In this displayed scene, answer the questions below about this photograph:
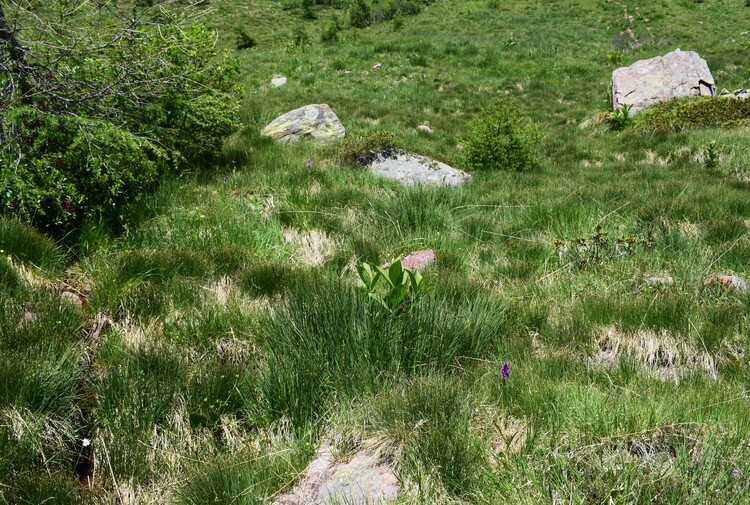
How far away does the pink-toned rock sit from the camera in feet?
13.4

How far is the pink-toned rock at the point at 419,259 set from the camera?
161 inches

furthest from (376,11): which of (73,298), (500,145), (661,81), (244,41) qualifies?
(73,298)

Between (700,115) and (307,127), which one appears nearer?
(307,127)

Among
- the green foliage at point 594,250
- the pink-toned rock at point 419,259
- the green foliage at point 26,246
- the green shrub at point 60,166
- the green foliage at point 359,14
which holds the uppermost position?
the green foliage at point 359,14

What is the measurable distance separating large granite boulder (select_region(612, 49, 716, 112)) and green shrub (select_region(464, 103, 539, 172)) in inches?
276

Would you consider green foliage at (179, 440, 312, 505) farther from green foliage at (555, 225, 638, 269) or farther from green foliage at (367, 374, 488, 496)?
green foliage at (555, 225, 638, 269)

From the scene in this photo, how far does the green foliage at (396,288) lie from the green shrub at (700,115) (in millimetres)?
10897

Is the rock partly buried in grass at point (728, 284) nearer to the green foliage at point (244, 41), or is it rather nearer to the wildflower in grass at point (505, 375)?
the wildflower in grass at point (505, 375)

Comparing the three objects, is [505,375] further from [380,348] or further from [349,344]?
[349,344]

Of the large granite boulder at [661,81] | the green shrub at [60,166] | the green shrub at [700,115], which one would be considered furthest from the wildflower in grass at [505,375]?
the large granite boulder at [661,81]

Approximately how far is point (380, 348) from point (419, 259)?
Answer: 6.00 feet

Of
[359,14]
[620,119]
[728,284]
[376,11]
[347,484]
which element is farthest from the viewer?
[376,11]

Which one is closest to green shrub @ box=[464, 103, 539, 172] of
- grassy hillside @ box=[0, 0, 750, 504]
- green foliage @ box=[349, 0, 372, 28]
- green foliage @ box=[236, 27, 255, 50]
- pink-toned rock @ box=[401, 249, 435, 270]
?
grassy hillside @ box=[0, 0, 750, 504]

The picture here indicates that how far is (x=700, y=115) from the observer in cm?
1145
